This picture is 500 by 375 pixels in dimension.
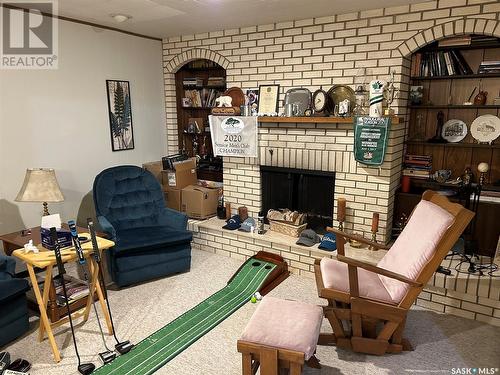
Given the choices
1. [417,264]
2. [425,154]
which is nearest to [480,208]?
[425,154]

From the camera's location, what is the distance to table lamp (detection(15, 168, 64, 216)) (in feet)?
9.67

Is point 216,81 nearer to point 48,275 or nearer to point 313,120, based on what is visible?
point 313,120

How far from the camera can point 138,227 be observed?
3.66 metres

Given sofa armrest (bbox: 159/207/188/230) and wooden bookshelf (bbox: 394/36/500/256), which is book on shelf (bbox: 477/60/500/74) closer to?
wooden bookshelf (bbox: 394/36/500/256)

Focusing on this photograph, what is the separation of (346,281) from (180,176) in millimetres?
2614

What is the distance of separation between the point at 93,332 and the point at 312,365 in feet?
5.20

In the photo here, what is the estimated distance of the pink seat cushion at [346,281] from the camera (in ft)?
7.49

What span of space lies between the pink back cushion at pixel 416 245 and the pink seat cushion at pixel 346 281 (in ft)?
0.21

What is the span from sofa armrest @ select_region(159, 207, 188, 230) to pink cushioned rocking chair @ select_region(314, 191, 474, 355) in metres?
1.62

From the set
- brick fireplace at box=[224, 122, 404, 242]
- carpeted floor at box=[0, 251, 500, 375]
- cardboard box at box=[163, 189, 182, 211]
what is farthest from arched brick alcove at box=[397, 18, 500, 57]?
cardboard box at box=[163, 189, 182, 211]

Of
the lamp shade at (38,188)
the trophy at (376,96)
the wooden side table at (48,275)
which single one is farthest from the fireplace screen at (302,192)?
the lamp shade at (38,188)

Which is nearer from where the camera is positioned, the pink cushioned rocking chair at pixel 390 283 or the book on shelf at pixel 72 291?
the pink cushioned rocking chair at pixel 390 283

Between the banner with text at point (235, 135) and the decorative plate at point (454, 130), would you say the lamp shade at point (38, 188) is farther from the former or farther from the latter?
the decorative plate at point (454, 130)

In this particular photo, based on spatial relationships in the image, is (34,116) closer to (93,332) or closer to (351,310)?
(93,332)
